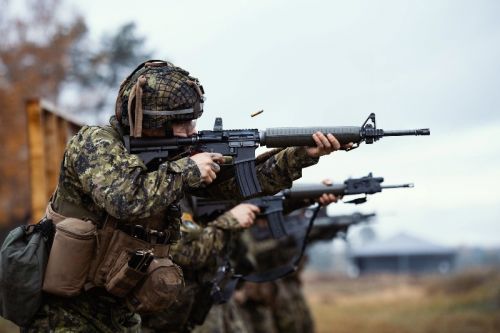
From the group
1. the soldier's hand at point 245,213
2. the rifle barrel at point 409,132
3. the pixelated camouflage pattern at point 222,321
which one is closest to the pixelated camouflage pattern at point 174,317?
the soldier's hand at point 245,213

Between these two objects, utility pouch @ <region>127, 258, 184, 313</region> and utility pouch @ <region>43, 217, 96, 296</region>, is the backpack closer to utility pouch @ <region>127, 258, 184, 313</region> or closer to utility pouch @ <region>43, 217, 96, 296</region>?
utility pouch @ <region>43, 217, 96, 296</region>

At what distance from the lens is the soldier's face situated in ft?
14.1

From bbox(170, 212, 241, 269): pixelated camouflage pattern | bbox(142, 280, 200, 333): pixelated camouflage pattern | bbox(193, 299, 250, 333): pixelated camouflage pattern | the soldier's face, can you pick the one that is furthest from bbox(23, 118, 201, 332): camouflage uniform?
bbox(193, 299, 250, 333): pixelated camouflage pattern

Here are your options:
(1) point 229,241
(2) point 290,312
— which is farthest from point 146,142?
(2) point 290,312

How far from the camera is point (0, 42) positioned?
22.8m

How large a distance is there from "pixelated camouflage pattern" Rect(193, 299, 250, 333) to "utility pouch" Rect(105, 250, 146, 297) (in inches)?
111

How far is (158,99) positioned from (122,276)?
0.99m

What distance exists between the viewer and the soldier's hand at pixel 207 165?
403cm

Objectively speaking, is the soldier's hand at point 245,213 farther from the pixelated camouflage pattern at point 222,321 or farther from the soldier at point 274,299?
the soldier at point 274,299

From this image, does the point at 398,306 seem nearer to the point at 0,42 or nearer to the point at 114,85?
the point at 114,85

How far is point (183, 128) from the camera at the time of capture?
14.2ft

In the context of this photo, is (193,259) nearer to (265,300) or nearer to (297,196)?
(297,196)

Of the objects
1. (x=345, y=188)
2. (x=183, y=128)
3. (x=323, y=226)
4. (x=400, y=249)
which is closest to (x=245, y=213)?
(x=345, y=188)

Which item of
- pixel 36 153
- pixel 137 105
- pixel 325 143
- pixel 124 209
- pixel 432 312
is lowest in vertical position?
pixel 432 312
